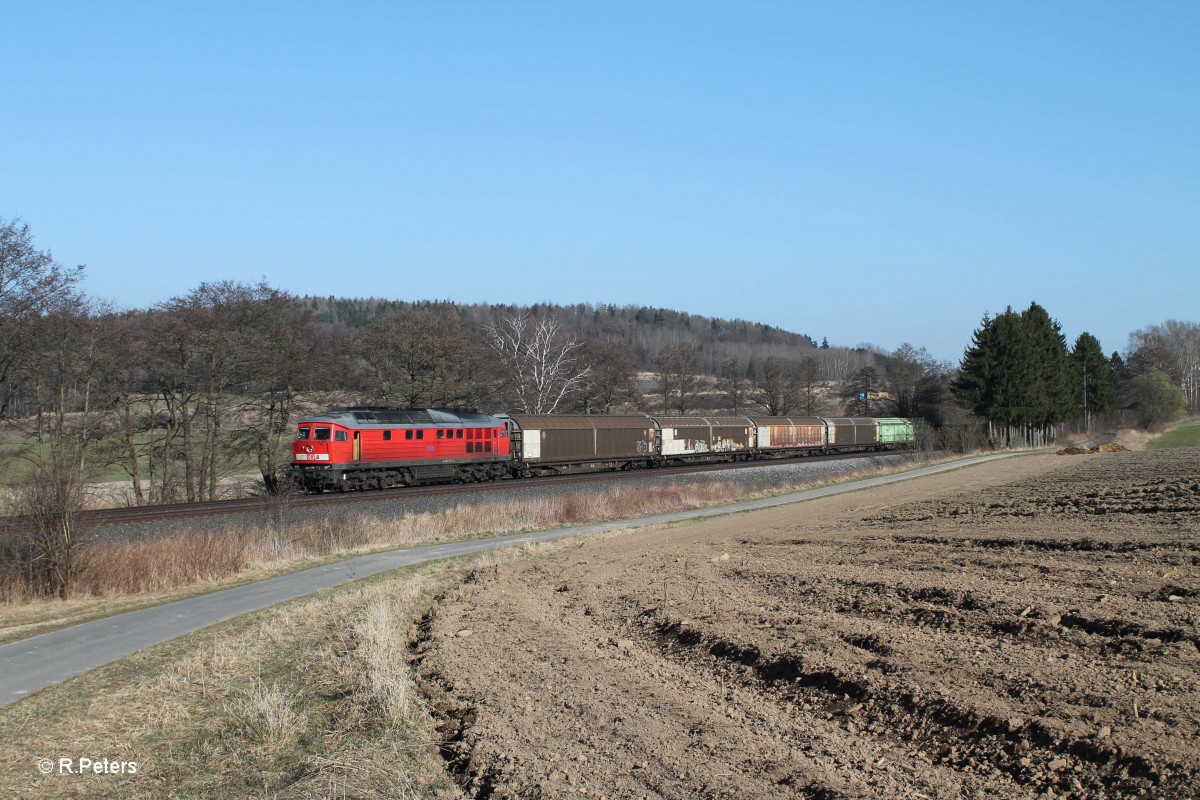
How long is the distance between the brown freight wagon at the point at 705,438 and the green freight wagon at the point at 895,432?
2200cm

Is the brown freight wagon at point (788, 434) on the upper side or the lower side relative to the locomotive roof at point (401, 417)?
lower

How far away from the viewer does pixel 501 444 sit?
4575 centimetres

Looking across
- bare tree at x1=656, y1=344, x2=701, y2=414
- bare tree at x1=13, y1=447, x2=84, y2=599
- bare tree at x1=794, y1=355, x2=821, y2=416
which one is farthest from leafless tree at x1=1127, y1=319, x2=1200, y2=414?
bare tree at x1=13, y1=447, x2=84, y2=599

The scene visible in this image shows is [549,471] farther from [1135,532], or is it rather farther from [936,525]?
[1135,532]

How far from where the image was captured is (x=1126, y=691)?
712cm

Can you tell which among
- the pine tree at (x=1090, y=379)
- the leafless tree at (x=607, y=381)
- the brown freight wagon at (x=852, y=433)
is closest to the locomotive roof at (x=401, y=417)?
the brown freight wagon at (x=852, y=433)

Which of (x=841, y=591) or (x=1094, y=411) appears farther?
(x=1094, y=411)

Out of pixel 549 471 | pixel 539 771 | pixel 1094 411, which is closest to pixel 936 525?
pixel 539 771

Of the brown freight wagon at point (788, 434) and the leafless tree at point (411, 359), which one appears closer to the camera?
the leafless tree at point (411, 359)

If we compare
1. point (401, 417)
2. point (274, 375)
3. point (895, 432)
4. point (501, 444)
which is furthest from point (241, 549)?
point (895, 432)

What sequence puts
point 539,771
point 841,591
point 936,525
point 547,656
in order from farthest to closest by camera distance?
point 936,525
point 841,591
point 547,656
point 539,771

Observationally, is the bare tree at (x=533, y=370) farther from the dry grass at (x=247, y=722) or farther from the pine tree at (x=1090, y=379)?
the pine tree at (x=1090, y=379)

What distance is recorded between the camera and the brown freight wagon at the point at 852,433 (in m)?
72.7

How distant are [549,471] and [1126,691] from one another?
149 ft
